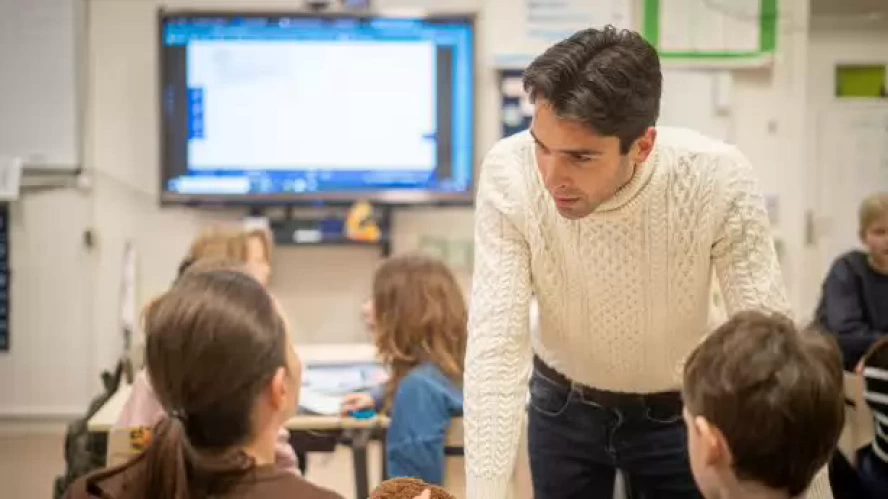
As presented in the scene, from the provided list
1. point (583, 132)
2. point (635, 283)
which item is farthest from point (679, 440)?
point (583, 132)

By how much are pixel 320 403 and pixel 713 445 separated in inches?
62.2

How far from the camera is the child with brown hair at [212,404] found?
4.31 ft

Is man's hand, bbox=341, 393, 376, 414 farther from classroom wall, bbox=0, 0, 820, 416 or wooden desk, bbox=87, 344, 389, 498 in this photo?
classroom wall, bbox=0, 0, 820, 416

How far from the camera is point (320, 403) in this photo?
275 cm

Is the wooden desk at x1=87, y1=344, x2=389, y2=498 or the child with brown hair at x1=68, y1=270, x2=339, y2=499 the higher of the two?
the child with brown hair at x1=68, y1=270, x2=339, y2=499

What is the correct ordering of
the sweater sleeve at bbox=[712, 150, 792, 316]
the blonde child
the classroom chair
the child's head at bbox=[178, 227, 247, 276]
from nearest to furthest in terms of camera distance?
the sweater sleeve at bbox=[712, 150, 792, 316] → the blonde child → the classroom chair → the child's head at bbox=[178, 227, 247, 276]

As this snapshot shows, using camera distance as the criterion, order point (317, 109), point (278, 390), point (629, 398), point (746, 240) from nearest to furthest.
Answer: point (278, 390) < point (746, 240) < point (629, 398) < point (317, 109)

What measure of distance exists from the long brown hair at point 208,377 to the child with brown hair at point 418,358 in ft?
3.54

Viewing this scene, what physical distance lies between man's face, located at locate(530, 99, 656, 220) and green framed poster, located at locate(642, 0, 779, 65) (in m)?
2.53

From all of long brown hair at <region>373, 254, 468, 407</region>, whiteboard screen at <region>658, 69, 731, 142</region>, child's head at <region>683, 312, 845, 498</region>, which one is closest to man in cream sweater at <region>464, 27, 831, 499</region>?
child's head at <region>683, 312, 845, 498</region>

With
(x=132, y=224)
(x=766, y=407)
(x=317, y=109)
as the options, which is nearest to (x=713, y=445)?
(x=766, y=407)

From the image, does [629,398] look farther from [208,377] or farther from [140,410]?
[140,410]

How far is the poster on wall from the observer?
151 inches

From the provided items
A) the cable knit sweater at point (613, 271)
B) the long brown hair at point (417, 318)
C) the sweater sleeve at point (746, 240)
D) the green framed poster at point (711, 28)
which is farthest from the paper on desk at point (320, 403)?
the green framed poster at point (711, 28)
